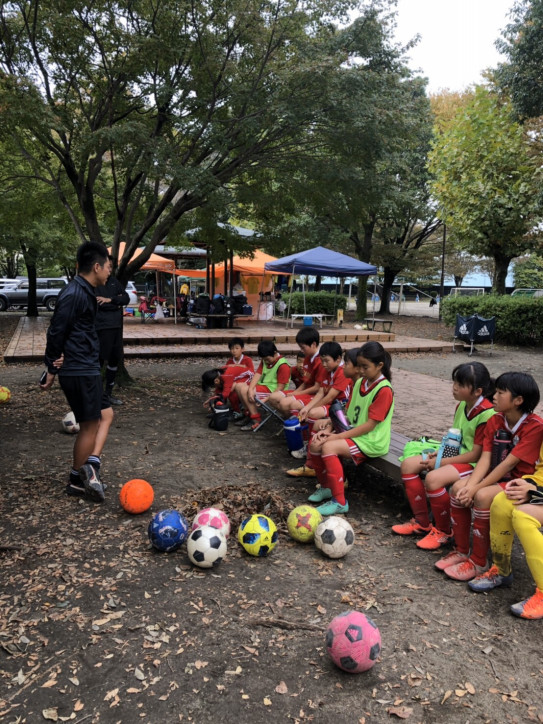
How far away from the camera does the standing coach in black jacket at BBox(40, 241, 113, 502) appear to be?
4.06 metres

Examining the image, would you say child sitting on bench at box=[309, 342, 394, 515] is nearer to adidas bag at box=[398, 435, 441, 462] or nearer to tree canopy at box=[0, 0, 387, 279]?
adidas bag at box=[398, 435, 441, 462]

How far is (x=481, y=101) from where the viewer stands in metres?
16.1

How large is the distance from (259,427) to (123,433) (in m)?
1.67

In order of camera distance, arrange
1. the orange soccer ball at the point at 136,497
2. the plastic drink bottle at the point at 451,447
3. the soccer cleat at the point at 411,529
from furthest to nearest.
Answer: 1. the orange soccer ball at the point at 136,497
2. the soccer cleat at the point at 411,529
3. the plastic drink bottle at the point at 451,447

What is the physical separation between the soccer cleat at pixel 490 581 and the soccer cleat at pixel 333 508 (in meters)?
1.19

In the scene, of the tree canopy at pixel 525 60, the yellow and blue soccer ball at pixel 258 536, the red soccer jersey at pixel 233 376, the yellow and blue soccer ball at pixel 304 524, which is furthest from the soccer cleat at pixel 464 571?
the tree canopy at pixel 525 60

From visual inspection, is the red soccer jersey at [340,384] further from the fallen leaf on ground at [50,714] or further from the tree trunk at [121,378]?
the tree trunk at [121,378]

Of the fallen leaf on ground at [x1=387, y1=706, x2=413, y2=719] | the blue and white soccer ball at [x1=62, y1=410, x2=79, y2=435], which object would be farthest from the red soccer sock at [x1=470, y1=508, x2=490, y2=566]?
the blue and white soccer ball at [x1=62, y1=410, x2=79, y2=435]

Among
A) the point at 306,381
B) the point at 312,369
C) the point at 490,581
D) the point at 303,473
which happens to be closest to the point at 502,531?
the point at 490,581

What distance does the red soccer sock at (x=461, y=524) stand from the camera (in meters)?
3.40

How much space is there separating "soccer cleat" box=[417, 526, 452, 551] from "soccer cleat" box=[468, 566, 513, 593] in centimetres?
44

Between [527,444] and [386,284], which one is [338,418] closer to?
[527,444]

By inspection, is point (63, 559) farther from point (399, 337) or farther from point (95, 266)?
point (399, 337)

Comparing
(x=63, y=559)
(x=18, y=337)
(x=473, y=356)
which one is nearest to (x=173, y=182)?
(x=63, y=559)
